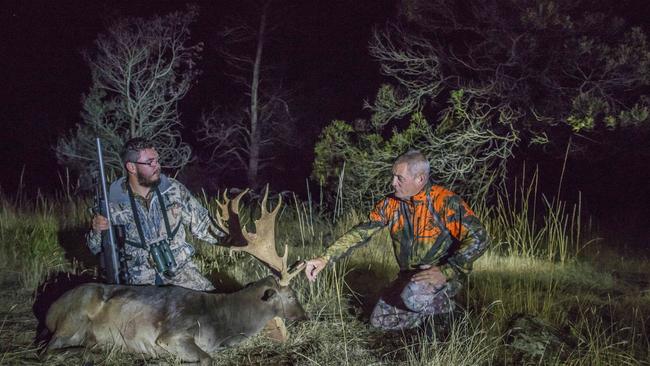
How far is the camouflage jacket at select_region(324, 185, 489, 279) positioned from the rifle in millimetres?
1764

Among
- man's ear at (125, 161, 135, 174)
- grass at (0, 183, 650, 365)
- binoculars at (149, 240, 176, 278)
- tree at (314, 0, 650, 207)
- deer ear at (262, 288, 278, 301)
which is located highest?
tree at (314, 0, 650, 207)

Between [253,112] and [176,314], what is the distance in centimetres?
1709

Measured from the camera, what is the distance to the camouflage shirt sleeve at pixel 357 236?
5586 mm

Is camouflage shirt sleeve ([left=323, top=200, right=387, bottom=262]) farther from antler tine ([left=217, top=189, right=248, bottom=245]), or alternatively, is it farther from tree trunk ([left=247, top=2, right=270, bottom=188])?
tree trunk ([left=247, top=2, right=270, bottom=188])

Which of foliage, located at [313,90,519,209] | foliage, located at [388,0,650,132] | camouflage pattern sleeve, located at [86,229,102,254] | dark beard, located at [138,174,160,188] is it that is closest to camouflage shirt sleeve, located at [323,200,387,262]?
dark beard, located at [138,174,160,188]

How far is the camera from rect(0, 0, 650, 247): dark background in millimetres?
15102

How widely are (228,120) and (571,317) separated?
56.9 ft

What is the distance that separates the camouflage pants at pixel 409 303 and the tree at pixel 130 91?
12.4 meters

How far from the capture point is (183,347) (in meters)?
4.67

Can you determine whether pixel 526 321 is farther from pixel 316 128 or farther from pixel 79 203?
pixel 316 128

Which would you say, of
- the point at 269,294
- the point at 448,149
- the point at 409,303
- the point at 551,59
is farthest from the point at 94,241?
the point at 551,59

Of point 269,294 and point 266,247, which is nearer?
point 269,294

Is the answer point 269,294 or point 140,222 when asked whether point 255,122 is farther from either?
point 269,294

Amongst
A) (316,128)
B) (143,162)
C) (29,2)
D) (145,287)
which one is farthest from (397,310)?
(29,2)
